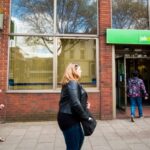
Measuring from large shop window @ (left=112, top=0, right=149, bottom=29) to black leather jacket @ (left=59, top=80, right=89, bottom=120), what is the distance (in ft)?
21.0

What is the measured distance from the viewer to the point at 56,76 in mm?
9633

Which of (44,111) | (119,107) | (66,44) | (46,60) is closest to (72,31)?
(66,44)

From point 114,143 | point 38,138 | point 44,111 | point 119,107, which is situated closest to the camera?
point 114,143

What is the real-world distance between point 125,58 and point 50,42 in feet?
11.0

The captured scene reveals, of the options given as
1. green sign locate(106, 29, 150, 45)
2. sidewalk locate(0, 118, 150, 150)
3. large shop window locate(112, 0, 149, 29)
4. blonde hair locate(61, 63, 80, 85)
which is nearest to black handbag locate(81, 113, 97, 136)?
blonde hair locate(61, 63, 80, 85)

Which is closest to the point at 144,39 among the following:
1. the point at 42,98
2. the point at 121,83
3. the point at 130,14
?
the point at 130,14

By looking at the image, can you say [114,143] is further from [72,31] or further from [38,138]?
[72,31]

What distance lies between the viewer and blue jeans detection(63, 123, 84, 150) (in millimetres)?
4094

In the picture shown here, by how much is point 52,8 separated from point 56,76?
2418 mm

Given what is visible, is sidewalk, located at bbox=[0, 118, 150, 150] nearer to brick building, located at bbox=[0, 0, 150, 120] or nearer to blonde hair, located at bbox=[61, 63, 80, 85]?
brick building, located at bbox=[0, 0, 150, 120]

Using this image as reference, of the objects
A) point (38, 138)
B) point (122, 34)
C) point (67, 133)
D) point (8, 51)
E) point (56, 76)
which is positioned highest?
point (122, 34)

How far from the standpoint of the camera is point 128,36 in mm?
9633

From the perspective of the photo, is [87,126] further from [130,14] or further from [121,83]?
[121,83]

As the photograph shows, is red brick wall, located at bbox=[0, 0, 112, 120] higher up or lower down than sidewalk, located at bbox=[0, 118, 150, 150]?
higher up
